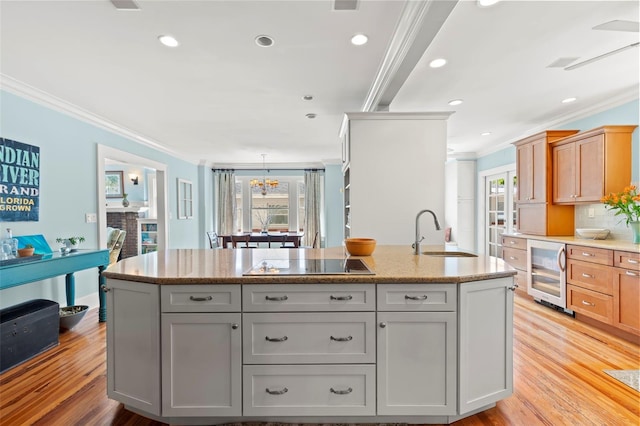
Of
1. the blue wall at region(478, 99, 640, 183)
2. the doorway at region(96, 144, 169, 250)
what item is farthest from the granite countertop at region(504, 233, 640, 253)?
the doorway at region(96, 144, 169, 250)

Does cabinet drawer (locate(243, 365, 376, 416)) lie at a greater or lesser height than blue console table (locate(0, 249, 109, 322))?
lesser

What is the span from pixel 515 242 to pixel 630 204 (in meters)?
1.36

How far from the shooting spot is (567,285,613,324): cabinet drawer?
301 cm

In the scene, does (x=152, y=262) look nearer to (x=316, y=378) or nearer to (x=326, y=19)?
(x=316, y=378)

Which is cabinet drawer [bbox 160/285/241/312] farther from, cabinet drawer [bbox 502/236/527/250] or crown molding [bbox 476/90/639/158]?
crown molding [bbox 476/90/639/158]

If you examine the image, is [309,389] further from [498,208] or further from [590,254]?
[498,208]

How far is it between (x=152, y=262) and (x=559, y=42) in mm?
3352

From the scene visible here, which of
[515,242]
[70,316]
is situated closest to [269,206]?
[70,316]

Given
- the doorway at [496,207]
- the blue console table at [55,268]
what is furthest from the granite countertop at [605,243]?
the blue console table at [55,268]

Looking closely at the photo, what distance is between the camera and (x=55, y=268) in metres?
2.83

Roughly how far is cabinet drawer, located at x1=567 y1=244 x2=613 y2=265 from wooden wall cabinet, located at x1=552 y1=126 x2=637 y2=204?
24.3 inches

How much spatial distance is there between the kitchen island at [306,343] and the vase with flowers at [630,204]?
101 inches

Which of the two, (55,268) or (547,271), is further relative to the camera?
(547,271)

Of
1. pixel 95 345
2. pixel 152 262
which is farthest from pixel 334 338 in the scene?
pixel 95 345
